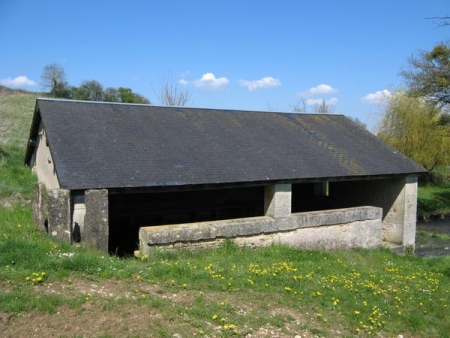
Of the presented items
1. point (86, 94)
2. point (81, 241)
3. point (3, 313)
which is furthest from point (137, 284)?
point (86, 94)

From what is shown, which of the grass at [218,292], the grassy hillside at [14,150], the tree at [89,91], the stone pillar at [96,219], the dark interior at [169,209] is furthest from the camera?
the tree at [89,91]

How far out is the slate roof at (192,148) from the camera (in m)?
8.50

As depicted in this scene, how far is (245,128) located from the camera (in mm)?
12078

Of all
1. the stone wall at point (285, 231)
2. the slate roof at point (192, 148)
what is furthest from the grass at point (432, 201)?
the stone wall at point (285, 231)

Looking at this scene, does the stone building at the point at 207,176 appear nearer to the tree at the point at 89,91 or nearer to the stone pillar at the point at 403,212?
the stone pillar at the point at 403,212

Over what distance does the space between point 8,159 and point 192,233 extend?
8892 mm

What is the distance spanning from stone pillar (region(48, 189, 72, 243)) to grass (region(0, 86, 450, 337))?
0.86 feet

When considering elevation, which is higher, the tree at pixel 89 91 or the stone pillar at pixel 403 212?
the tree at pixel 89 91

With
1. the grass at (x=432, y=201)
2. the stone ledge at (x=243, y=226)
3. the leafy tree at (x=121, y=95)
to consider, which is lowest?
the grass at (x=432, y=201)

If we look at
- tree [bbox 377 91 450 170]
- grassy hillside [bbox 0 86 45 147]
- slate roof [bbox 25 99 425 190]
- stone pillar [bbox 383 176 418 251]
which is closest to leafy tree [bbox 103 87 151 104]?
grassy hillside [bbox 0 86 45 147]

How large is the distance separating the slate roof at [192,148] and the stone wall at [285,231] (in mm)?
948

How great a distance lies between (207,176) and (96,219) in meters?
2.54

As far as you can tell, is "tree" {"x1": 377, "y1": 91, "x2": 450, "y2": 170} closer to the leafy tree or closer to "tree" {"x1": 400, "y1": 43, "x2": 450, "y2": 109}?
"tree" {"x1": 400, "y1": 43, "x2": 450, "y2": 109}

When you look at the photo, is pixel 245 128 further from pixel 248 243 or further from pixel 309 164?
pixel 248 243
